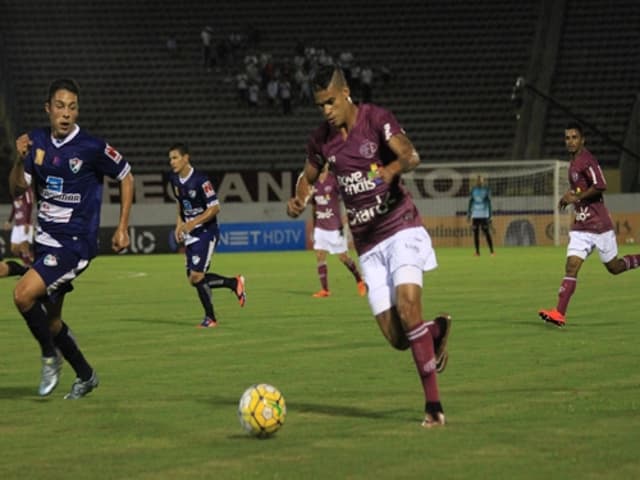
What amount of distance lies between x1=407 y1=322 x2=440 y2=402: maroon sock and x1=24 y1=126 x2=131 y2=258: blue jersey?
2774 millimetres

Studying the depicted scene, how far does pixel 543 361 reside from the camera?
473 inches

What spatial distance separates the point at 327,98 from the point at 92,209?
2.42 metres

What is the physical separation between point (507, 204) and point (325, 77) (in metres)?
35.2

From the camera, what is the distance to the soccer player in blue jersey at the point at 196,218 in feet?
54.4

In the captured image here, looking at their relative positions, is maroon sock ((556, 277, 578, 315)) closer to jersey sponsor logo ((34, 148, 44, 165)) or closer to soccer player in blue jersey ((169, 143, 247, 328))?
soccer player in blue jersey ((169, 143, 247, 328))

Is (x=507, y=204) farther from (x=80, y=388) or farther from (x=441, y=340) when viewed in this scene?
(x=441, y=340)

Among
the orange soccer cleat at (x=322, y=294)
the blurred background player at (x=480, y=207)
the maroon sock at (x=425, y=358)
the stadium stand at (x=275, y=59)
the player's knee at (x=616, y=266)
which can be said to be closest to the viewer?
the maroon sock at (x=425, y=358)

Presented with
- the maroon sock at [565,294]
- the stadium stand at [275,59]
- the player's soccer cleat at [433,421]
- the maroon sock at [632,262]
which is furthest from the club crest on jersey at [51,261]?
the stadium stand at [275,59]

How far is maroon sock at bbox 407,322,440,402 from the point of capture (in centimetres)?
836

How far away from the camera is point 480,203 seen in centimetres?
3731

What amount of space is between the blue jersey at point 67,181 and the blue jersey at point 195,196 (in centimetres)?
640

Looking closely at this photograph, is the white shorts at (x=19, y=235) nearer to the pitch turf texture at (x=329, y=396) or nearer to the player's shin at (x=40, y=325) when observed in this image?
the pitch turf texture at (x=329, y=396)

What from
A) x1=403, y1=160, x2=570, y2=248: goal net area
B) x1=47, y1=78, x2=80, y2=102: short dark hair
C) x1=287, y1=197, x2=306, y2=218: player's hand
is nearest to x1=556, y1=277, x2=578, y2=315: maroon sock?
x1=287, y1=197, x2=306, y2=218: player's hand

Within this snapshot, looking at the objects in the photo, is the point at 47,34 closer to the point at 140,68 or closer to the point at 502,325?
the point at 140,68
